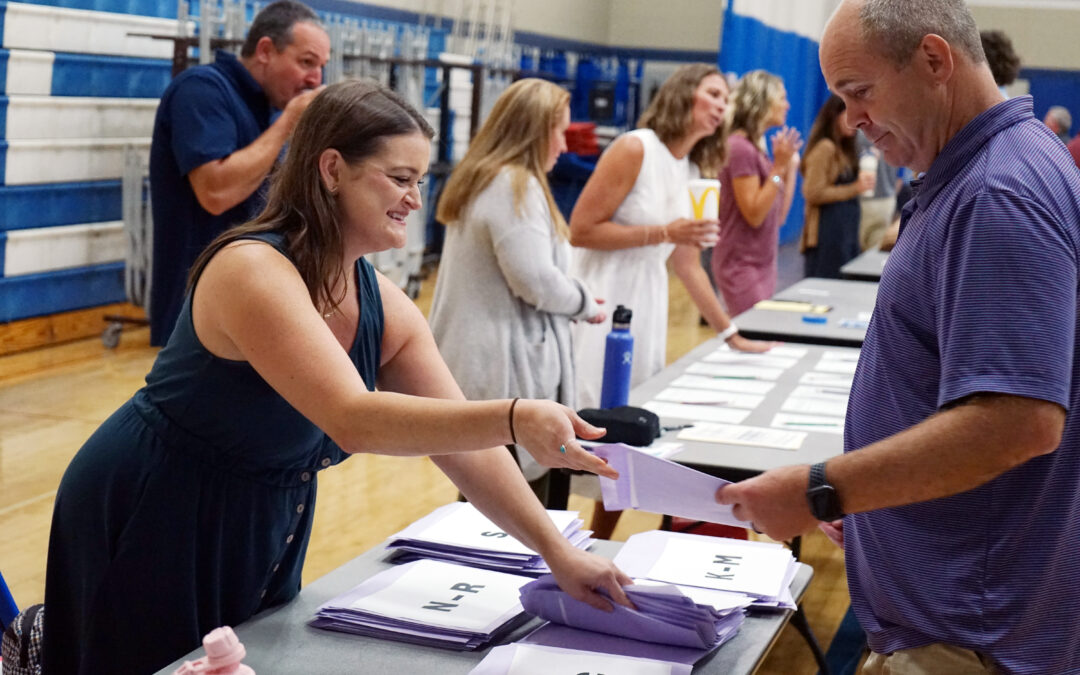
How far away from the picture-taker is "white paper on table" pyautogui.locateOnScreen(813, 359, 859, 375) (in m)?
3.53

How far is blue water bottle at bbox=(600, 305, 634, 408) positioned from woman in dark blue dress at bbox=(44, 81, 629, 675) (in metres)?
1.08

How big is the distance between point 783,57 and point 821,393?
985 cm

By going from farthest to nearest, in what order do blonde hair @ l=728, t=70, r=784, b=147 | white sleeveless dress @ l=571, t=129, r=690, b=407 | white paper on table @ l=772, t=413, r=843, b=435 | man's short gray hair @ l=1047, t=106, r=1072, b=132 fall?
1. man's short gray hair @ l=1047, t=106, r=1072, b=132
2. blonde hair @ l=728, t=70, r=784, b=147
3. white sleeveless dress @ l=571, t=129, r=690, b=407
4. white paper on table @ l=772, t=413, r=843, b=435

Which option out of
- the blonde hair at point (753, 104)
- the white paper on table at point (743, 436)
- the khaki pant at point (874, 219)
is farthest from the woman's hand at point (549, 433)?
the khaki pant at point (874, 219)

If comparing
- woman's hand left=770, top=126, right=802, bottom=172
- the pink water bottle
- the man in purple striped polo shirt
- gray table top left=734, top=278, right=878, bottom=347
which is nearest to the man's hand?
the man in purple striped polo shirt

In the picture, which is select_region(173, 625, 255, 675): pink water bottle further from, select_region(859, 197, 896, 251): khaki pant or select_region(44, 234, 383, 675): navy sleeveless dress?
select_region(859, 197, 896, 251): khaki pant

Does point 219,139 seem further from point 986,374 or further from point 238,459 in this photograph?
point 986,374

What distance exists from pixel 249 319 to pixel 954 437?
91cm

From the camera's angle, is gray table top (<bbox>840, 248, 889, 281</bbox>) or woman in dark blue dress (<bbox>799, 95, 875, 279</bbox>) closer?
gray table top (<bbox>840, 248, 889, 281</bbox>)

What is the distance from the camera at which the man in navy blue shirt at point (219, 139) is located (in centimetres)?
329

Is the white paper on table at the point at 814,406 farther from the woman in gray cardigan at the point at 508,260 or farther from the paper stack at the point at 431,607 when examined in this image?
the paper stack at the point at 431,607

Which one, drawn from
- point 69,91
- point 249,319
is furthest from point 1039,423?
point 69,91

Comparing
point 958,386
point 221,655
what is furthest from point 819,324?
point 221,655

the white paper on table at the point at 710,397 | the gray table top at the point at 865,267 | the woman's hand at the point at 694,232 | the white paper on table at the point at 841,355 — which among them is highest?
the woman's hand at the point at 694,232
